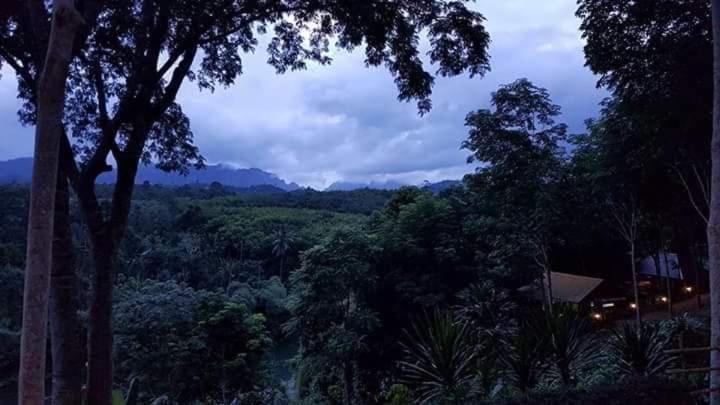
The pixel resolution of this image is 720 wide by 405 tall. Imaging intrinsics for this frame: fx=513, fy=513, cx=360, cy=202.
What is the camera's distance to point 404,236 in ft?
55.3

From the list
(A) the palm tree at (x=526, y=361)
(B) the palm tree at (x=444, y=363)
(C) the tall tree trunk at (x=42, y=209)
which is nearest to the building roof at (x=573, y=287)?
(A) the palm tree at (x=526, y=361)

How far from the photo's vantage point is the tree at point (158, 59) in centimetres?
506

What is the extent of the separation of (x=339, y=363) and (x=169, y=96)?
10.4 meters

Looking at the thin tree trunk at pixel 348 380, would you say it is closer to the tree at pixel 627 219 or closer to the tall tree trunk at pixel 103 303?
the tree at pixel 627 219

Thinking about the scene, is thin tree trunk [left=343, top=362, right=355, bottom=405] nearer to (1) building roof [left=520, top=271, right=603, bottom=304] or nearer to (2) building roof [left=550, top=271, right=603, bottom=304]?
(1) building roof [left=520, top=271, right=603, bottom=304]

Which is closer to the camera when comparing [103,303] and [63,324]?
[63,324]

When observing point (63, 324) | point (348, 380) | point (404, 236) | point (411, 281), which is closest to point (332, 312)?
point (348, 380)

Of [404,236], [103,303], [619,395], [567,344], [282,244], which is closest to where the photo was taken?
[619,395]

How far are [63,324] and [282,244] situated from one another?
1409 inches

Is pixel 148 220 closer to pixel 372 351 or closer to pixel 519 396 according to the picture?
pixel 372 351

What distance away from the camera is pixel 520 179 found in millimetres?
13234

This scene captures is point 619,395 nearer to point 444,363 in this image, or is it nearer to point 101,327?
point 444,363

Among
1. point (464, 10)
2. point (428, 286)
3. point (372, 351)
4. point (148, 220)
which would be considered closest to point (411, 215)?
point (428, 286)

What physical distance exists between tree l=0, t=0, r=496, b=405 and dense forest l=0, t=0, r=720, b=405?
0.03 m
